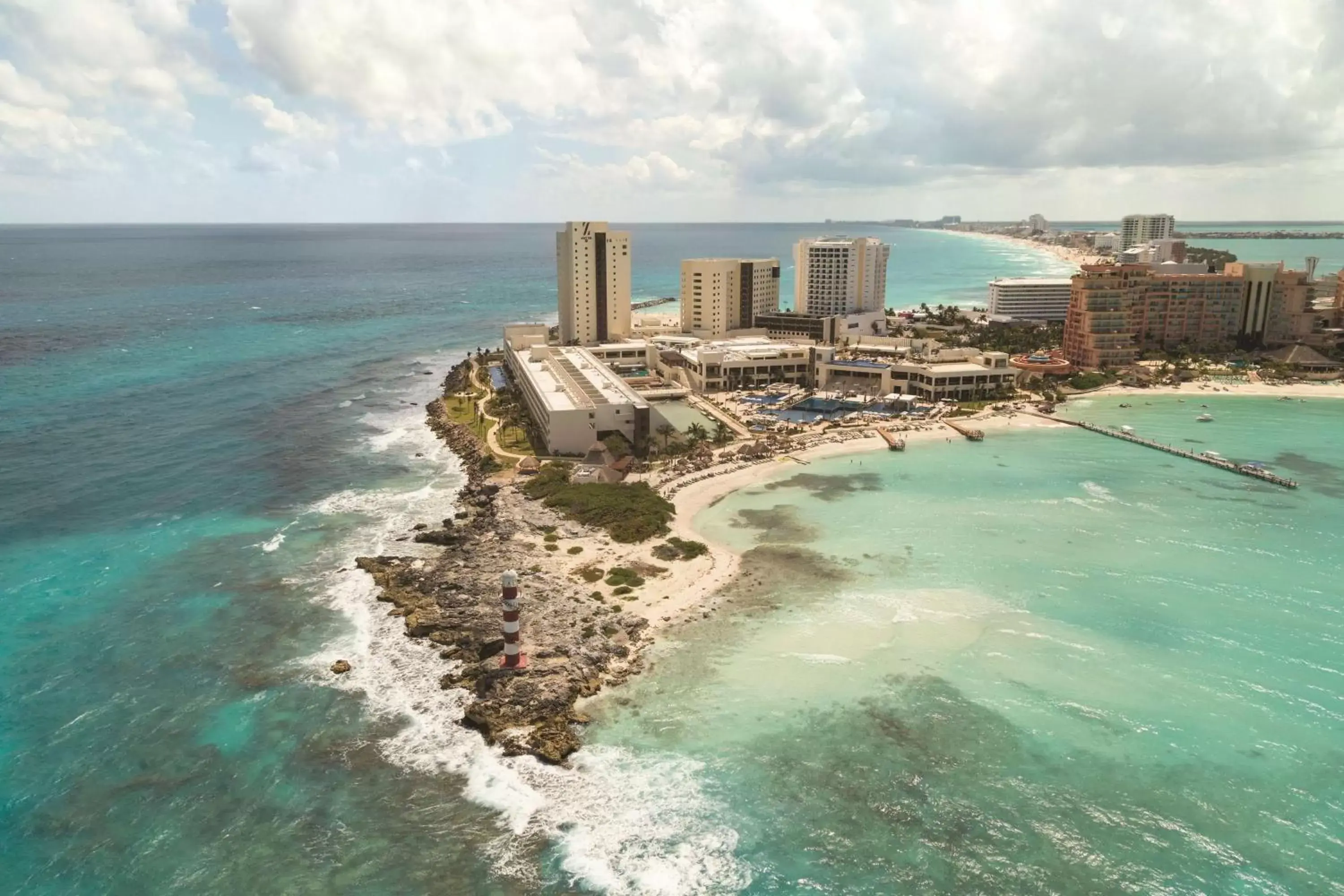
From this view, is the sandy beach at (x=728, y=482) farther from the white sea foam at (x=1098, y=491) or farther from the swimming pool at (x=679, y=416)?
the white sea foam at (x=1098, y=491)

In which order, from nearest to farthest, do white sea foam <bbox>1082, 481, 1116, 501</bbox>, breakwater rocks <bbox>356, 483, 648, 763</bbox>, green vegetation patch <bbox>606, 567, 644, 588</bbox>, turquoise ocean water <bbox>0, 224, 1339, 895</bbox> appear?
1. turquoise ocean water <bbox>0, 224, 1339, 895</bbox>
2. breakwater rocks <bbox>356, 483, 648, 763</bbox>
3. green vegetation patch <bbox>606, 567, 644, 588</bbox>
4. white sea foam <bbox>1082, 481, 1116, 501</bbox>

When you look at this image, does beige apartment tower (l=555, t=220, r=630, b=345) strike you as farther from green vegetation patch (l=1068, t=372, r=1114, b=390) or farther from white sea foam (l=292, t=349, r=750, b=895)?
white sea foam (l=292, t=349, r=750, b=895)

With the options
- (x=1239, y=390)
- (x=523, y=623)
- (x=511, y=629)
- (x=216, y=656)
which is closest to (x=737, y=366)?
(x=1239, y=390)

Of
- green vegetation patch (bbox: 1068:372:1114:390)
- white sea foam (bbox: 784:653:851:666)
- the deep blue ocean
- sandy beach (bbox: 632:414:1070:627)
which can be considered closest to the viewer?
the deep blue ocean

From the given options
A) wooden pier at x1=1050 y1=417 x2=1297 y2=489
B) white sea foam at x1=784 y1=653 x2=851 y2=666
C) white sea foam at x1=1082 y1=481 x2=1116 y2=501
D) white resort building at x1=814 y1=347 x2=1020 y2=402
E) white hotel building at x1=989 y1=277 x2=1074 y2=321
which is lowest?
white sea foam at x1=784 y1=653 x2=851 y2=666

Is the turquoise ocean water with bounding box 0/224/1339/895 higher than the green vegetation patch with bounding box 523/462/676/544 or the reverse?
the reverse

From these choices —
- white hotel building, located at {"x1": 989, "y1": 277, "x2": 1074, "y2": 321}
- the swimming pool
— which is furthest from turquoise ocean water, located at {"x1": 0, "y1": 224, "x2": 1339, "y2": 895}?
white hotel building, located at {"x1": 989, "y1": 277, "x2": 1074, "y2": 321}
